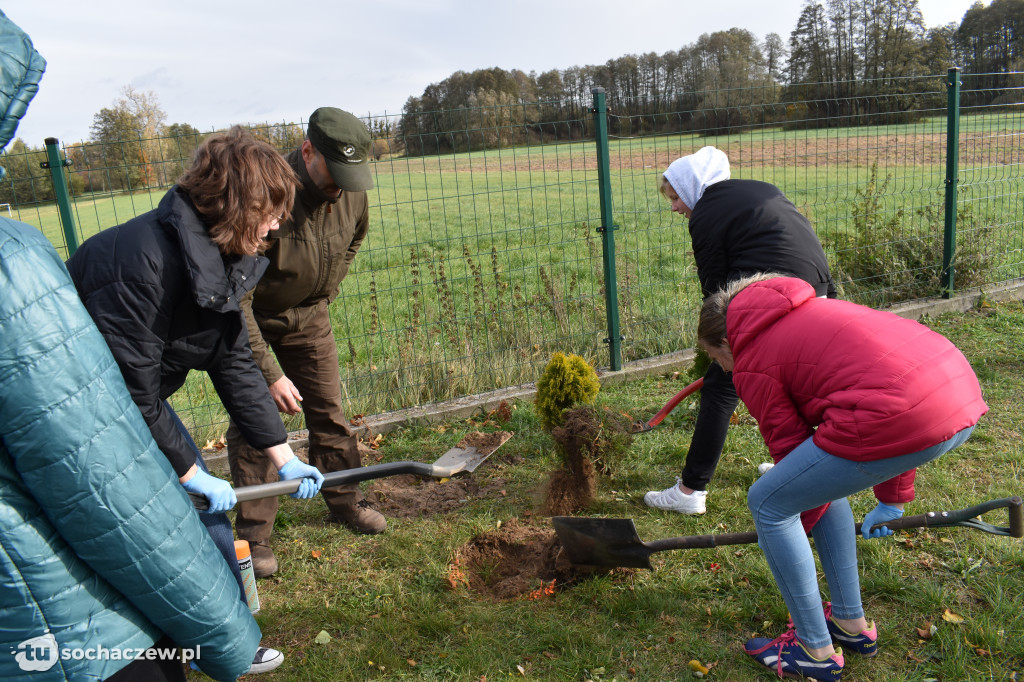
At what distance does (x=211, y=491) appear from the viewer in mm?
2145

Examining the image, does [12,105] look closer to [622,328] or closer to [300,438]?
[300,438]

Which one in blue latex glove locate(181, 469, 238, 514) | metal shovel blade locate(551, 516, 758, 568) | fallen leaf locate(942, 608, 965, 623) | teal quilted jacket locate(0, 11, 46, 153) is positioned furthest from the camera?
metal shovel blade locate(551, 516, 758, 568)

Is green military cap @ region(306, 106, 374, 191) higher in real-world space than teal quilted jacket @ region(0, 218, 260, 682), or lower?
higher

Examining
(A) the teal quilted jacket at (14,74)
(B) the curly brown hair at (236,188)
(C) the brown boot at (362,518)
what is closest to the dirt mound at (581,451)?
(C) the brown boot at (362,518)

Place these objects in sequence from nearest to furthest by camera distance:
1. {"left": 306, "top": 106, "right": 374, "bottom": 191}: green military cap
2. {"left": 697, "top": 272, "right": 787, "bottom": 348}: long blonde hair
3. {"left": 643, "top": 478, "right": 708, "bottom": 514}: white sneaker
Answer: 1. {"left": 697, "top": 272, "right": 787, "bottom": 348}: long blonde hair
2. {"left": 306, "top": 106, "right": 374, "bottom": 191}: green military cap
3. {"left": 643, "top": 478, "right": 708, "bottom": 514}: white sneaker

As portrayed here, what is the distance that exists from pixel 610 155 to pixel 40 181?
12.6 feet

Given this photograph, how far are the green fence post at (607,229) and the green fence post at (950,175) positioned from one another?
11.9 ft

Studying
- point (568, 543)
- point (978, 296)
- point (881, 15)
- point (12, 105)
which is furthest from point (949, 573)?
point (881, 15)

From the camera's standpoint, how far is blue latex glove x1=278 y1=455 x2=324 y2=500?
240 cm

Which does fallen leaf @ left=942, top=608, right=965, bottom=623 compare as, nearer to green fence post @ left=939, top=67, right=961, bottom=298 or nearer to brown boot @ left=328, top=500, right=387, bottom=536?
brown boot @ left=328, top=500, right=387, bottom=536

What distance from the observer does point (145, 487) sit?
1.36 meters

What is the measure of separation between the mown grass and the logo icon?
1.56 m

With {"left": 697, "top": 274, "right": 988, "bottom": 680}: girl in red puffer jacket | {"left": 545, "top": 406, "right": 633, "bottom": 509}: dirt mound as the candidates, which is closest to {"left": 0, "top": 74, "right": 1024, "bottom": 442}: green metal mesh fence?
{"left": 545, "top": 406, "right": 633, "bottom": 509}: dirt mound

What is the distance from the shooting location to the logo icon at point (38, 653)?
125cm
